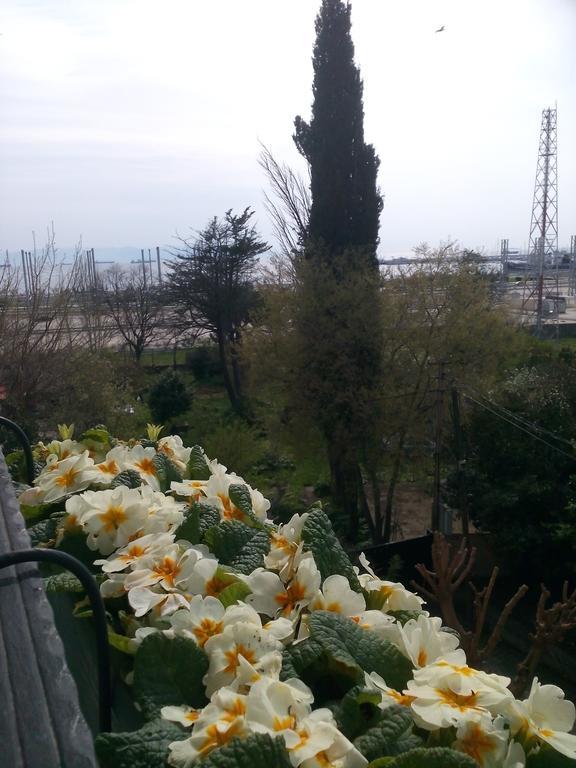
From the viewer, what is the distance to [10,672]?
1.84ft

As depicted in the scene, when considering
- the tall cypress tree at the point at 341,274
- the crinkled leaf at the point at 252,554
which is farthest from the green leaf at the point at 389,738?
the tall cypress tree at the point at 341,274

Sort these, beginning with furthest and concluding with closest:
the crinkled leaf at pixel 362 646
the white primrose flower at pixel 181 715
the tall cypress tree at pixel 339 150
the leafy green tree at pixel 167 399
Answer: the leafy green tree at pixel 167 399 → the tall cypress tree at pixel 339 150 → the crinkled leaf at pixel 362 646 → the white primrose flower at pixel 181 715

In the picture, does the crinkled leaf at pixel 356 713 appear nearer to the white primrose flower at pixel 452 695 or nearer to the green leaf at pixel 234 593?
the white primrose flower at pixel 452 695

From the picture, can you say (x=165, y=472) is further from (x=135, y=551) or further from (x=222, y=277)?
(x=222, y=277)

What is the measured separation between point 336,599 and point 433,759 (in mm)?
254

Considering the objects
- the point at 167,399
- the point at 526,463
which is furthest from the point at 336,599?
the point at 167,399

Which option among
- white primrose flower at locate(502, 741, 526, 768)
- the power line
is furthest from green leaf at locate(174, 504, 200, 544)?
the power line

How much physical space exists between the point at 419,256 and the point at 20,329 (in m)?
5.48

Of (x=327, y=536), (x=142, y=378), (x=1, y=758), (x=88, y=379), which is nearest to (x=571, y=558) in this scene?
(x=88, y=379)

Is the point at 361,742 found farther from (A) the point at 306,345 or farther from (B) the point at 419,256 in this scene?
(B) the point at 419,256

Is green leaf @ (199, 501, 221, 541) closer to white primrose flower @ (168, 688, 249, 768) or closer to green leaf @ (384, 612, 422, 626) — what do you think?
green leaf @ (384, 612, 422, 626)

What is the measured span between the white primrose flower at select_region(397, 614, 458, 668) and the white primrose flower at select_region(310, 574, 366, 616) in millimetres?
61

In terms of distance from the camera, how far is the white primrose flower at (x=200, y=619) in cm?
70

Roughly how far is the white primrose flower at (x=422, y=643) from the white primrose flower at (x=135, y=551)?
308 millimetres
